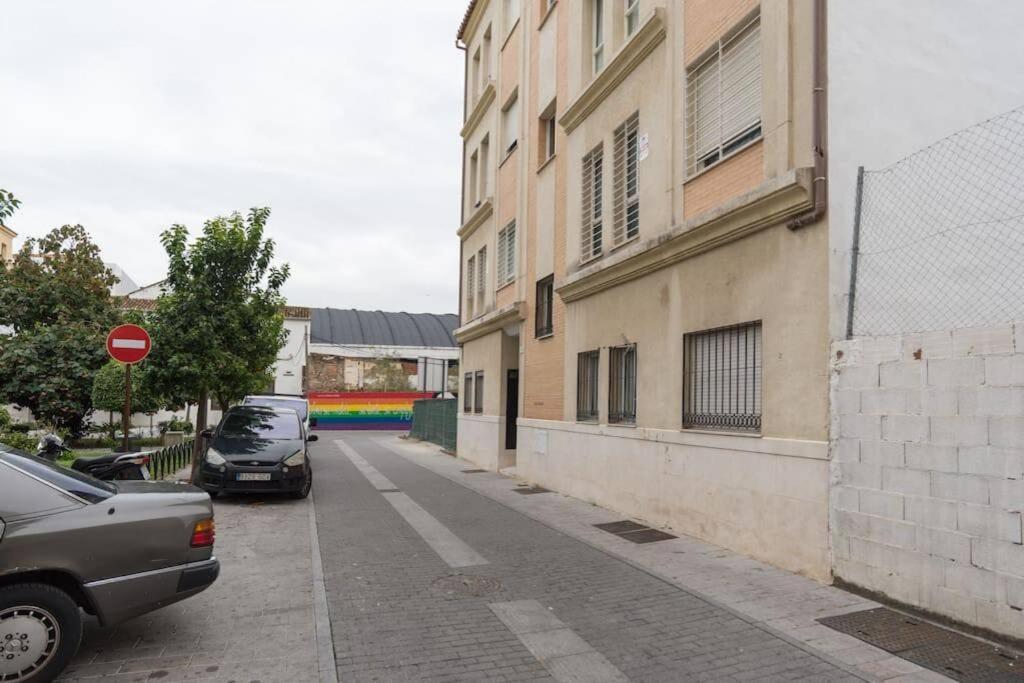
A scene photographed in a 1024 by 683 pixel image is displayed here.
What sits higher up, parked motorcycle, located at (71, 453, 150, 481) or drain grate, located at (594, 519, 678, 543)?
parked motorcycle, located at (71, 453, 150, 481)

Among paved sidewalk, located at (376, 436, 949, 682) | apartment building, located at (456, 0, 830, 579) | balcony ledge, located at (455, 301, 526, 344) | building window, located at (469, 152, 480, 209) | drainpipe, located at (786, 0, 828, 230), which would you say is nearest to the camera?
paved sidewalk, located at (376, 436, 949, 682)

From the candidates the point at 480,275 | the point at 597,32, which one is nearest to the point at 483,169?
the point at 480,275

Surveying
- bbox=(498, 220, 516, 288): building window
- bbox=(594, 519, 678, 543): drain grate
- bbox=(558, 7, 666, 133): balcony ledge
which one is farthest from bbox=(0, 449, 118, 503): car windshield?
bbox=(498, 220, 516, 288): building window

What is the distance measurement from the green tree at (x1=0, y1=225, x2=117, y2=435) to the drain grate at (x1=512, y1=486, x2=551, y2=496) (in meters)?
15.5

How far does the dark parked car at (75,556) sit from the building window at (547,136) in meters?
11.9

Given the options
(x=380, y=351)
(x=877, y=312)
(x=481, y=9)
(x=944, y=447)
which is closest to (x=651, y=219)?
(x=877, y=312)

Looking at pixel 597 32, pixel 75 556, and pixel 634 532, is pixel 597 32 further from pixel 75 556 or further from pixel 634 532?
pixel 75 556

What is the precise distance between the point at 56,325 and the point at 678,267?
2152 centimetres

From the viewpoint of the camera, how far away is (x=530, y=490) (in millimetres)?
13133

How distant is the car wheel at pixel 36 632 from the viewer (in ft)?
12.7

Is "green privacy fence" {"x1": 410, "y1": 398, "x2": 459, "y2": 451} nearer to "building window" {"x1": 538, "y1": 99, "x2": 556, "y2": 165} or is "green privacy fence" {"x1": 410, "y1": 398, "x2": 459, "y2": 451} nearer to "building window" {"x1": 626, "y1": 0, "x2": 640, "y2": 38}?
"building window" {"x1": 538, "y1": 99, "x2": 556, "y2": 165}

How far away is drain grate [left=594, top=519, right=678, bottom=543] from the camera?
333 inches

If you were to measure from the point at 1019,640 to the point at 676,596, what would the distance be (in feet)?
8.05

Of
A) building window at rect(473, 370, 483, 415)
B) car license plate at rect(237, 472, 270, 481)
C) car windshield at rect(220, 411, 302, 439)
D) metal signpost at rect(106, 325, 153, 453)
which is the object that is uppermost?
metal signpost at rect(106, 325, 153, 453)
